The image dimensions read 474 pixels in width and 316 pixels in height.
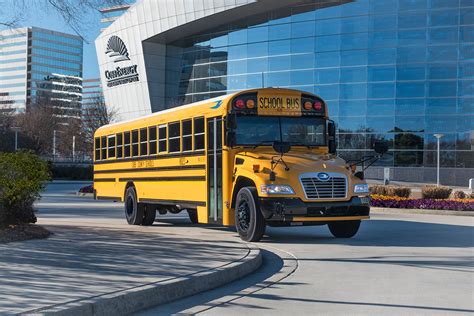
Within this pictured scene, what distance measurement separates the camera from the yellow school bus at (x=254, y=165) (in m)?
11.8

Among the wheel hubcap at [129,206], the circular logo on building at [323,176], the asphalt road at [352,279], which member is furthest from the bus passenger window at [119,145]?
the circular logo on building at [323,176]

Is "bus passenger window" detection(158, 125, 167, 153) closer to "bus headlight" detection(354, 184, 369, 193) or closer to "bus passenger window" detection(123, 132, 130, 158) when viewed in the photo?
"bus passenger window" detection(123, 132, 130, 158)

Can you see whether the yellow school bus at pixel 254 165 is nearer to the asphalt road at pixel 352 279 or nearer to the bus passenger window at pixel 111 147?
the asphalt road at pixel 352 279

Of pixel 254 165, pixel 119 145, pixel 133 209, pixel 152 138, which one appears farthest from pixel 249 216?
pixel 119 145

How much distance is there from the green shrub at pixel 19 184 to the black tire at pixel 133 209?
156 inches

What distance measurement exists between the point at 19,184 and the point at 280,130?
5.31 metres

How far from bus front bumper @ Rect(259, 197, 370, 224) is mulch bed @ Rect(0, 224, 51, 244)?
4.25m

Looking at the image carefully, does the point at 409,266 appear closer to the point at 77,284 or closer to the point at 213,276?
the point at 213,276

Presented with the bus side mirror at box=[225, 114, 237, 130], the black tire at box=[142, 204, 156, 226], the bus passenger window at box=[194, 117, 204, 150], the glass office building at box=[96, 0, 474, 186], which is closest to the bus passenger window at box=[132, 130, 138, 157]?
the black tire at box=[142, 204, 156, 226]

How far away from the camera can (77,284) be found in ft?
23.5

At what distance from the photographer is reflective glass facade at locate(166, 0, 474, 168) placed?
48.6m

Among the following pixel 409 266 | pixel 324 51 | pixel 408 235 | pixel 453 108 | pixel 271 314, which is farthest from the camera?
pixel 324 51

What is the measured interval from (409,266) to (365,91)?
42.4 meters

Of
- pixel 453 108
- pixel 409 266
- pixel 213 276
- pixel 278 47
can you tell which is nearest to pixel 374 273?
pixel 409 266
